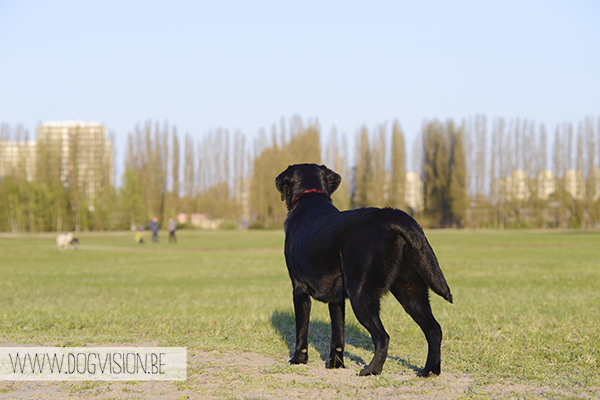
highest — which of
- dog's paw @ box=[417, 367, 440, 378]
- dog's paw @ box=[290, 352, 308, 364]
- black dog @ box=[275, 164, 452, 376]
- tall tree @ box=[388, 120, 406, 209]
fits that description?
tall tree @ box=[388, 120, 406, 209]

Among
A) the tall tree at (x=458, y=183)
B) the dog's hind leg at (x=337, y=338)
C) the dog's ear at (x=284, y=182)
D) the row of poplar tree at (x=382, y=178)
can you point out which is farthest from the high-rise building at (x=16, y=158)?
the dog's hind leg at (x=337, y=338)

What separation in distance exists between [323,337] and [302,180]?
2304mm

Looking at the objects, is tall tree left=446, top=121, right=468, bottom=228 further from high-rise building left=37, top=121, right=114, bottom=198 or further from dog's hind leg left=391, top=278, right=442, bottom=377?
dog's hind leg left=391, top=278, right=442, bottom=377

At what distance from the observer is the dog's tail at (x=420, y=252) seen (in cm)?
416

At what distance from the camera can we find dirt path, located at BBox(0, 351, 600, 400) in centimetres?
382

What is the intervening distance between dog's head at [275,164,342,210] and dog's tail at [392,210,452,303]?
115 centimetres

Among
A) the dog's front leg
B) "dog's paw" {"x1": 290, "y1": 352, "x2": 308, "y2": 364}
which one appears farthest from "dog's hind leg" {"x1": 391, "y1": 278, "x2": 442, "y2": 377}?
"dog's paw" {"x1": 290, "y1": 352, "x2": 308, "y2": 364}

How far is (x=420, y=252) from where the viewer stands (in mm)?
4180

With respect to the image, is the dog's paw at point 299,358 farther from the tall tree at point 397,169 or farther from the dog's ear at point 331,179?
the tall tree at point 397,169

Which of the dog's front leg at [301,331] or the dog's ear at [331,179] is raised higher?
the dog's ear at [331,179]

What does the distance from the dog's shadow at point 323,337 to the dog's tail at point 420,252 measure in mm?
911

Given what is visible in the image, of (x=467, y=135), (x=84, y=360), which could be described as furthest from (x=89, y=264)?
(x=467, y=135)

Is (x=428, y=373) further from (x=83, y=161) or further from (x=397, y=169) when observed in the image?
(x=83, y=161)

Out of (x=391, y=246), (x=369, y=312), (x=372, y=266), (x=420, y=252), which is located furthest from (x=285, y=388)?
(x=420, y=252)
